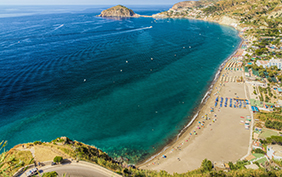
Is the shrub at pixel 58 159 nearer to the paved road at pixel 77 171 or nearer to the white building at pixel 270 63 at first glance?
the paved road at pixel 77 171

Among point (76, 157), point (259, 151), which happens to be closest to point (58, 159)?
point (76, 157)

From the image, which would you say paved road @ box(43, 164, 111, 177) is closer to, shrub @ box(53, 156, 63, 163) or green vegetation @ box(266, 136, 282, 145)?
shrub @ box(53, 156, 63, 163)

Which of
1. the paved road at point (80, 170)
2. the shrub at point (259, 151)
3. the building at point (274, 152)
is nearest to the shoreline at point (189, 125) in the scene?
the paved road at point (80, 170)

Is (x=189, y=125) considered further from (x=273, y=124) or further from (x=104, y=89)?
(x=104, y=89)

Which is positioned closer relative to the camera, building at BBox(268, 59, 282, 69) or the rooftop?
the rooftop

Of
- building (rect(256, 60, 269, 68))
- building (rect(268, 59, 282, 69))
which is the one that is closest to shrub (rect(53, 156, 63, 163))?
building (rect(256, 60, 269, 68))

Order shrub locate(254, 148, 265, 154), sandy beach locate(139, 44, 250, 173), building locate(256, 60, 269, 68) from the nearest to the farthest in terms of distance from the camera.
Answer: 1. shrub locate(254, 148, 265, 154)
2. sandy beach locate(139, 44, 250, 173)
3. building locate(256, 60, 269, 68)
